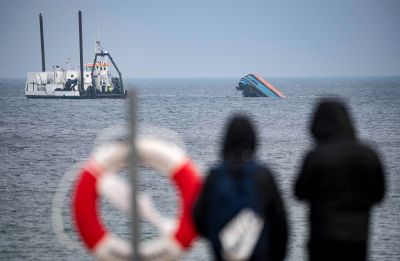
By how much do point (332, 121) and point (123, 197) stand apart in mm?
1481

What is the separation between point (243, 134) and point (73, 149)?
40.3m

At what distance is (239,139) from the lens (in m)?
4.02

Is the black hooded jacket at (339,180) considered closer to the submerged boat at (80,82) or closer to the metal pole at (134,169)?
the metal pole at (134,169)

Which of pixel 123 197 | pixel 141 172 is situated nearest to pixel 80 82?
pixel 141 172

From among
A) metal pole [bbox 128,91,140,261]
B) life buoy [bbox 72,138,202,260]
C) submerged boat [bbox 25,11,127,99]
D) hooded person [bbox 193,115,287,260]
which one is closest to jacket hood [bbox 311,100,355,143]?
hooded person [bbox 193,115,287,260]

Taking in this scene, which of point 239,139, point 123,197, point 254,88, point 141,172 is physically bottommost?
point 254,88

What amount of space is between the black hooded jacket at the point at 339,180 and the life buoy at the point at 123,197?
0.84 m

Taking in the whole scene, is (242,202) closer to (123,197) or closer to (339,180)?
(339,180)

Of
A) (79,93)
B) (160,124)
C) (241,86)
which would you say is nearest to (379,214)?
(160,124)

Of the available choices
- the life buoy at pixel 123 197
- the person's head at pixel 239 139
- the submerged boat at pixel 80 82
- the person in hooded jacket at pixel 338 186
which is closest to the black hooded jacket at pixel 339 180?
the person in hooded jacket at pixel 338 186

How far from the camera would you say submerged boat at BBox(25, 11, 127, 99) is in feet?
297

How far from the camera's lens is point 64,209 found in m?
23.4

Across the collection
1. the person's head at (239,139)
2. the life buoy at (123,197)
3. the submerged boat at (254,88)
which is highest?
the person's head at (239,139)

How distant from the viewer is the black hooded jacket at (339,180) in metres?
4.23
